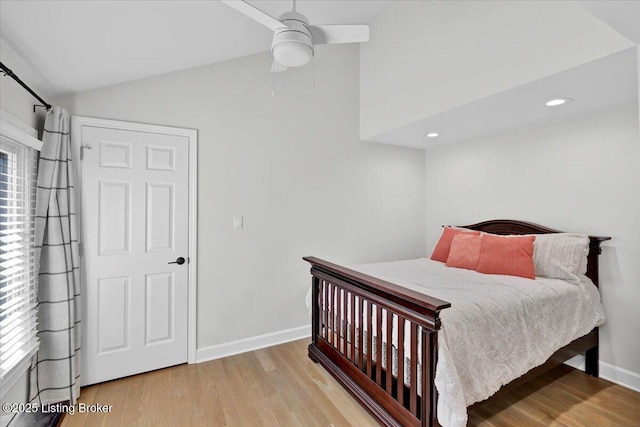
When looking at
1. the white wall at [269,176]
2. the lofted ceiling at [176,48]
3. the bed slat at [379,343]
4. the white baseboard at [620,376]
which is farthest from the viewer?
the white wall at [269,176]

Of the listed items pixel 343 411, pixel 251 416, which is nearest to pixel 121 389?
pixel 251 416

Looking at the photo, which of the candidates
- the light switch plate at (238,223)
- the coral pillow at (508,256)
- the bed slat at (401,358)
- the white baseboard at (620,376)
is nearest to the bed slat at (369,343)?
the bed slat at (401,358)

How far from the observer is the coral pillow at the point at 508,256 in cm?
251

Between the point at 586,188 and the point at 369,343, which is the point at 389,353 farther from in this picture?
the point at 586,188

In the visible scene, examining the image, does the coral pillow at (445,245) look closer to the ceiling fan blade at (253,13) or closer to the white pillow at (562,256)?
the white pillow at (562,256)

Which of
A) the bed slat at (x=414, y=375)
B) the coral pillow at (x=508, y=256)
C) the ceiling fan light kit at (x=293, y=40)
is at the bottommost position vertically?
the bed slat at (x=414, y=375)

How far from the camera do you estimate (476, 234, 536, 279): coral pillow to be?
98.7 inches

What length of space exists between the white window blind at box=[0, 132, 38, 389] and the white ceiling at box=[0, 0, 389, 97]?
1.69 ft

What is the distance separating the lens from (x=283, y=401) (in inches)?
86.6

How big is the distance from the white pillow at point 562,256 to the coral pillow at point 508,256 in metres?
0.10

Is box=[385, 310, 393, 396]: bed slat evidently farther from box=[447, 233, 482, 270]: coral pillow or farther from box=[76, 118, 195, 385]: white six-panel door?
box=[76, 118, 195, 385]: white six-panel door

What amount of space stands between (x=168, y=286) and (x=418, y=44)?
10.2ft

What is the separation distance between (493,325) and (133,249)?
2.66m

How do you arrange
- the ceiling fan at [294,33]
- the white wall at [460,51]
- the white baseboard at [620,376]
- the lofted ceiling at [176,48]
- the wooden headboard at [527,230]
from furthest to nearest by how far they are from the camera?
the wooden headboard at [527,230] → the white baseboard at [620,376] → the white wall at [460,51] → the lofted ceiling at [176,48] → the ceiling fan at [294,33]
